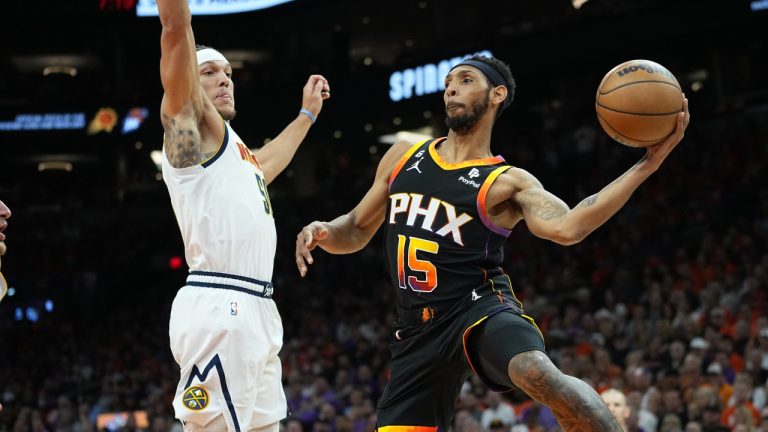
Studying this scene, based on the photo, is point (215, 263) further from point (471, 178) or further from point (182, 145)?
point (471, 178)

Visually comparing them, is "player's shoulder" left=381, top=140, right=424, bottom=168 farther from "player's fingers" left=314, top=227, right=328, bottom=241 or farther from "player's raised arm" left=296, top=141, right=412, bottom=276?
"player's fingers" left=314, top=227, right=328, bottom=241

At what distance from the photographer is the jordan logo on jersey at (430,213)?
18.1ft

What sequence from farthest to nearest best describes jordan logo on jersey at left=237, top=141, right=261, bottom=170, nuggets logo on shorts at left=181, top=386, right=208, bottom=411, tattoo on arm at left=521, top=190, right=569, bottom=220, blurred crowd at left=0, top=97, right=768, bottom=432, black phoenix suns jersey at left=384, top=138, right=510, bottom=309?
blurred crowd at left=0, top=97, right=768, bottom=432 → black phoenix suns jersey at left=384, top=138, right=510, bottom=309 → jordan logo on jersey at left=237, top=141, right=261, bottom=170 → tattoo on arm at left=521, top=190, right=569, bottom=220 → nuggets logo on shorts at left=181, top=386, right=208, bottom=411

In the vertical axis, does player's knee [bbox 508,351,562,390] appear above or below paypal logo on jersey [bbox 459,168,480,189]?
below

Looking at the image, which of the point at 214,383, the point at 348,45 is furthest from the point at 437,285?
the point at 348,45

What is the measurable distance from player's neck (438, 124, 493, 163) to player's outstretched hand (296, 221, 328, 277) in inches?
32.4

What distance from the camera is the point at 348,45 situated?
93.8ft

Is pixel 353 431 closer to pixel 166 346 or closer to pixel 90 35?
pixel 166 346

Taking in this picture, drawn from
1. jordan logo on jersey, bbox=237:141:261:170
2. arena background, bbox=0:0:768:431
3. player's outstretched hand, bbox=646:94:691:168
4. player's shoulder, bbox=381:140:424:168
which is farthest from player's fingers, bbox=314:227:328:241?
arena background, bbox=0:0:768:431

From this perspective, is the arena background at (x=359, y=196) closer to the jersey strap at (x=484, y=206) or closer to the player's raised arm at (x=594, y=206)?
the jersey strap at (x=484, y=206)

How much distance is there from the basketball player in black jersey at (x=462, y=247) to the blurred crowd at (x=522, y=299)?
21.7ft

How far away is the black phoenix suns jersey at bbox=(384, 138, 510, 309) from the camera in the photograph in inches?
216

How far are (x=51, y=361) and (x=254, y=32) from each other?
1221cm

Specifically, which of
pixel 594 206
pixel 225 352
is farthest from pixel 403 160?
pixel 225 352
